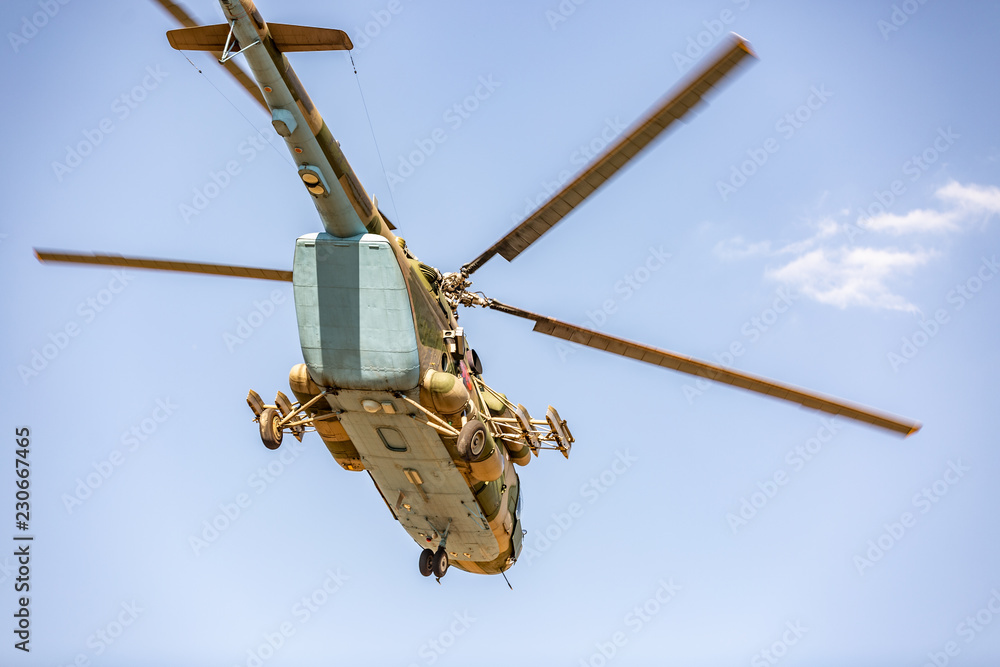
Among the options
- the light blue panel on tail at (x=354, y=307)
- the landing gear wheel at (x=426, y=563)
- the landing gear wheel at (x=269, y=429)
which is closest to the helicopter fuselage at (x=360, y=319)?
the light blue panel on tail at (x=354, y=307)

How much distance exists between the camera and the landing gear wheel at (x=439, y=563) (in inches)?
856

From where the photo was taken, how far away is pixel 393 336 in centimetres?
1717

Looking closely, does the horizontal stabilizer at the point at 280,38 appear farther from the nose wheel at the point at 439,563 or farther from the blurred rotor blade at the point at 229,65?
the nose wheel at the point at 439,563

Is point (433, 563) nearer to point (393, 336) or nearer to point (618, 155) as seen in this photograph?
point (393, 336)

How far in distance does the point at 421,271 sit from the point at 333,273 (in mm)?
2259

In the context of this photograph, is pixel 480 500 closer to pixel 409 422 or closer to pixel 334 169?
pixel 409 422

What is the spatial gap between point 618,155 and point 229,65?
700cm

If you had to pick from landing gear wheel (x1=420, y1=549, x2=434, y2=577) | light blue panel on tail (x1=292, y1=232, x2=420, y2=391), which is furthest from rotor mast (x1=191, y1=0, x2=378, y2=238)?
landing gear wheel (x1=420, y1=549, x2=434, y2=577)

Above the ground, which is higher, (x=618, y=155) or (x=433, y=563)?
(x=618, y=155)

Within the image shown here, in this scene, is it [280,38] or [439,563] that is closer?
[280,38]

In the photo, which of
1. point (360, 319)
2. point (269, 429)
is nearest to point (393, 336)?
point (360, 319)

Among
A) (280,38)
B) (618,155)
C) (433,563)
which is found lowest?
(433,563)

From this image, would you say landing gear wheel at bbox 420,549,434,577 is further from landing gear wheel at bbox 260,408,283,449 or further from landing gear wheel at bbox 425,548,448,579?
landing gear wheel at bbox 260,408,283,449

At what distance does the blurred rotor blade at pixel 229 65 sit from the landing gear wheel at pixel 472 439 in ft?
23.1
